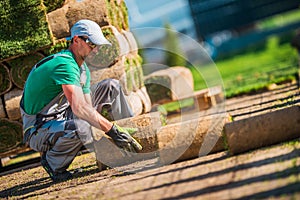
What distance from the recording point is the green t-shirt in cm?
608

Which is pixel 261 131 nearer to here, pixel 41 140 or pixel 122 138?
pixel 122 138

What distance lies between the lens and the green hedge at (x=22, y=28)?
805 centimetres

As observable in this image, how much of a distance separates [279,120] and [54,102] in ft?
7.36

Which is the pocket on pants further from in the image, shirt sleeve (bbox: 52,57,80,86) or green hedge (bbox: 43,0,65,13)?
green hedge (bbox: 43,0,65,13)

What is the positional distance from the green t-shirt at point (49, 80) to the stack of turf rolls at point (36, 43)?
178cm

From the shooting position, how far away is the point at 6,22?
Answer: 8.09 m

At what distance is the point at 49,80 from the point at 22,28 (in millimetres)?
2092

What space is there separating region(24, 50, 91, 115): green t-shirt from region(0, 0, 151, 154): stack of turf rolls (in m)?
1.78

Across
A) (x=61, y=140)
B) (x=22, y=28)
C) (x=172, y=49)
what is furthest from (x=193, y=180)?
(x=172, y=49)

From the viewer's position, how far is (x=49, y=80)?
621 cm

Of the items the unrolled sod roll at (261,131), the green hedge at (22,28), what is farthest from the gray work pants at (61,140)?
the green hedge at (22,28)

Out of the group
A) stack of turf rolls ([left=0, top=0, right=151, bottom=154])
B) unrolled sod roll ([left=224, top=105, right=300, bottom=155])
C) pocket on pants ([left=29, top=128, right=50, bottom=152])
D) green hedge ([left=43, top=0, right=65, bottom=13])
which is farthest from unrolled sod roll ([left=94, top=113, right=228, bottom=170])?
green hedge ([left=43, top=0, right=65, bottom=13])

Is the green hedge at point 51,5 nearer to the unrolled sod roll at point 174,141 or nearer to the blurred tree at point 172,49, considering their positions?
the unrolled sod roll at point 174,141

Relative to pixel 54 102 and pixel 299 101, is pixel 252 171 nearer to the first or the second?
pixel 54 102
